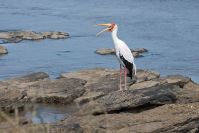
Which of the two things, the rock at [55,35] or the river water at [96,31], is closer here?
the river water at [96,31]

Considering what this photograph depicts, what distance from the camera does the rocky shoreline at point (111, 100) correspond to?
10734mm

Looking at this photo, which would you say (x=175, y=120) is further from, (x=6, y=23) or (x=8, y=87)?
(x=6, y=23)

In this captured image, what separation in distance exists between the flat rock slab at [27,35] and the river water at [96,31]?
470mm

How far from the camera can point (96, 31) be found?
99.0 ft

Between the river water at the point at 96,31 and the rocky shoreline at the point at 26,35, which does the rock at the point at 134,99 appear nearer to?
the river water at the point at 96,31

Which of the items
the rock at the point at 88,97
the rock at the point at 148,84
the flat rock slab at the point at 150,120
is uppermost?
the flat rock slab at the point at 150,120

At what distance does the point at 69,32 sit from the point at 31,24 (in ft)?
10.7

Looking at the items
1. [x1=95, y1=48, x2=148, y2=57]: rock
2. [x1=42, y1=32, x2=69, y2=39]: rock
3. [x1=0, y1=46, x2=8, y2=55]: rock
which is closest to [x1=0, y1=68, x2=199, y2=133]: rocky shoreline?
[x1=95, y1=48, x2=148, y2=57]: rock

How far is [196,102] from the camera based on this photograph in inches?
497

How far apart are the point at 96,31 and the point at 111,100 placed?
59.1 feet

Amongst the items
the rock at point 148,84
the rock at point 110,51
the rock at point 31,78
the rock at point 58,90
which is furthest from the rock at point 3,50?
the rock at point 148,84

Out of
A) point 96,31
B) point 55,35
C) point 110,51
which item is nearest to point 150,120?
point 110,51

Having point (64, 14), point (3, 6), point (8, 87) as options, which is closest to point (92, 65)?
point (8, 87)

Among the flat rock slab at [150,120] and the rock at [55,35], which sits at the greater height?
the flat rock slab at [150,120]
